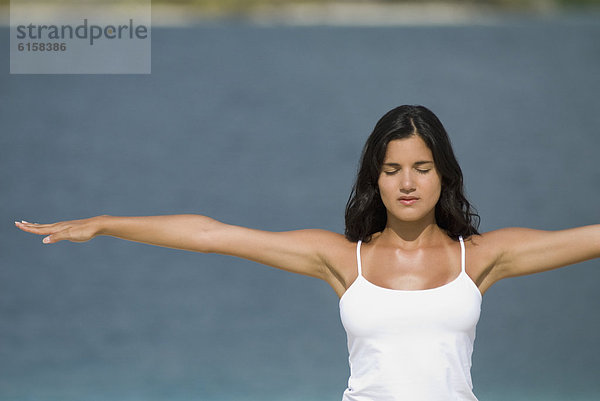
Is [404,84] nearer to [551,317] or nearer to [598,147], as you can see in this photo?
[598,147]

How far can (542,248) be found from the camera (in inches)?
100

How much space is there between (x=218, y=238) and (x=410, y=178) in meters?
0.56

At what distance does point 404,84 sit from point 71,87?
2.57 metres

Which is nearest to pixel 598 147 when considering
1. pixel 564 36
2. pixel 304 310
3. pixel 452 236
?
pixel 564 36

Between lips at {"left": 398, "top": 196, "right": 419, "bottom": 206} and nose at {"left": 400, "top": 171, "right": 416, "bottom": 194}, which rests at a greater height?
nose at {"left": 400, "top": 171, "right": 416, "bottom": 194}

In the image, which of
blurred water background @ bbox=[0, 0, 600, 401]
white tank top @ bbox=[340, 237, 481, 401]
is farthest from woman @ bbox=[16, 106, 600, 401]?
blurred water background @ bbox=[0, 0, 600, 401]

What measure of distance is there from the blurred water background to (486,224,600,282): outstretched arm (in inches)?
169

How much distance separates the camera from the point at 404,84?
7.28 metres

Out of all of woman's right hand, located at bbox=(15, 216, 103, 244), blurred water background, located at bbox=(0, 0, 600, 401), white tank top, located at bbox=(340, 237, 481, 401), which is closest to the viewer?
white tank top, located at bbox=(340, 237, 481, 401)

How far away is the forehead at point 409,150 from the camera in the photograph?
8.29 ft

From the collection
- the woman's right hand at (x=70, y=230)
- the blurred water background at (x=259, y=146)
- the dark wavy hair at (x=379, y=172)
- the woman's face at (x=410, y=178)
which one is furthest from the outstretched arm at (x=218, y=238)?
the blurred water background at (x=259, y=146)

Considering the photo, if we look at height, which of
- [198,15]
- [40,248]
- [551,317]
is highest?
[198,15]

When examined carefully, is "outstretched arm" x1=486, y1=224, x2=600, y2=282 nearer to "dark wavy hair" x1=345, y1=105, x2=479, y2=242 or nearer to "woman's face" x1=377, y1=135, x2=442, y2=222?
"dark wavy hair" x1=345, y1=105, x2=479, y2=242

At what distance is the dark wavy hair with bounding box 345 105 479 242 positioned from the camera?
254 centimetres
